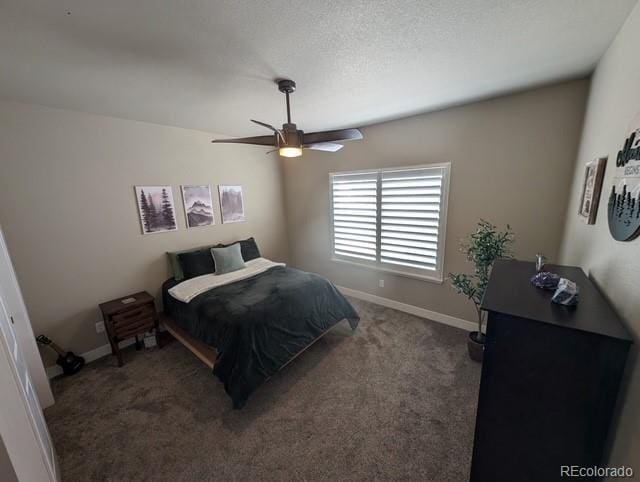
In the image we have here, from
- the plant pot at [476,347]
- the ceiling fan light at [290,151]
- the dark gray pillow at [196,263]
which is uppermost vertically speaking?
the ceiling fan light at [290,151]

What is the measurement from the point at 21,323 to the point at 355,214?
3.59 meters

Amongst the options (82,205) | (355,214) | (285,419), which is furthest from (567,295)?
(82,205)

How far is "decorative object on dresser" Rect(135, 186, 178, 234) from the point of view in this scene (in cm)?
288

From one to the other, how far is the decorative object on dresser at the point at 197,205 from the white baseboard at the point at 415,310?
2.38m

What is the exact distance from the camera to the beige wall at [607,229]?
894mm

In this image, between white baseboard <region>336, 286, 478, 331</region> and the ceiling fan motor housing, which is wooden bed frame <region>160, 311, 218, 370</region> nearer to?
the ceiling fan motor housing

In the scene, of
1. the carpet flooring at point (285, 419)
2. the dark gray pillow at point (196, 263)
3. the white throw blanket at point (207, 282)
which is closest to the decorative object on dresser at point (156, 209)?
the dark gray pillow at point (196, 263)

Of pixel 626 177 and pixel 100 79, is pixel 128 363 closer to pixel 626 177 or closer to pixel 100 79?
pixel 100 79

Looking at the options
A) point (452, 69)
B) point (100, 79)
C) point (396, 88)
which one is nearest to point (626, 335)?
point (452, 69)

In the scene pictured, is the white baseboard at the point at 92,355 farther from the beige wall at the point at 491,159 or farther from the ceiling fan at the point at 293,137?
the beige wall at the point at 491,159

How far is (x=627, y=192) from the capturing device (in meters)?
1.03

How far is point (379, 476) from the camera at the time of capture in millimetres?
1466

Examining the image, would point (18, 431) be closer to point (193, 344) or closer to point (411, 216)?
point (193, 344)

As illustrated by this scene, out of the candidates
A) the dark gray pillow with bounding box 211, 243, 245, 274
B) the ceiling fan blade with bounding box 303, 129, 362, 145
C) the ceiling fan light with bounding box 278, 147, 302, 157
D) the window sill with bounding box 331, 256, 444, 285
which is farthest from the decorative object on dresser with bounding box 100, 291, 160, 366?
the window sill with bounding box 331, 256, 444, 285
